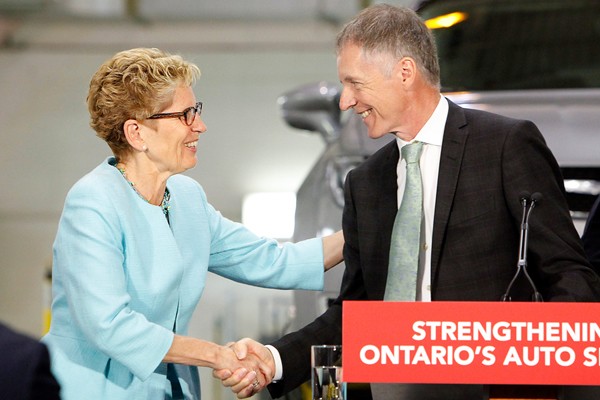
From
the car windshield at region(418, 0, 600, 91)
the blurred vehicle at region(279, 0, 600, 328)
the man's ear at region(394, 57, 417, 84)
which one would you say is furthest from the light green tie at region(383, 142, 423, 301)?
the car windshield at region(418, 0, 600, 91)

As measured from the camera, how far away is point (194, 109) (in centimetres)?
252

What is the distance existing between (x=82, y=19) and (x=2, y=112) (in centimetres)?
69

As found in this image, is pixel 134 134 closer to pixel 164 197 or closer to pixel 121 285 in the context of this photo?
pixel 164 197

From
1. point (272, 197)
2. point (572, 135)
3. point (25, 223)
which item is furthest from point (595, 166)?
point (25, 223)

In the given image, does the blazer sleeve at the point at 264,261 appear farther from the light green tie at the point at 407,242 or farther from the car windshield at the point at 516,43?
the car windshield at the point at 516,43

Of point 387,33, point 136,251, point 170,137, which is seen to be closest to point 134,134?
point 170,137

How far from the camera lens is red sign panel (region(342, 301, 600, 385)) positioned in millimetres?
1889

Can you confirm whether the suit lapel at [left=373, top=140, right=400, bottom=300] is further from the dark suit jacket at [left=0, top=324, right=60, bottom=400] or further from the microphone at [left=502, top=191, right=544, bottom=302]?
the dark suit jacket at [left=0, top=324, right=60, bottom=400]

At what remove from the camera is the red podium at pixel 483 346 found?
189cm

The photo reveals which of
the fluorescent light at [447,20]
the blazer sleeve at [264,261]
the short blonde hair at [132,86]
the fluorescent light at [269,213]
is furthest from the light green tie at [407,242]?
the fluorescent light at [269,213]

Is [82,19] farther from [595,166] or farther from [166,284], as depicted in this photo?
[166,284]

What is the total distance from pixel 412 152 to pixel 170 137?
466 mm

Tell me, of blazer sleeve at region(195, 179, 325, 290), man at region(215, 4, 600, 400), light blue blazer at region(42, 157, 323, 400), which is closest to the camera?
light blue blazer at region(42, 157, 323, 400)

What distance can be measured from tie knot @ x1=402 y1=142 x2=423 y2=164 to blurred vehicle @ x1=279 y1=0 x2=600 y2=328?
0.83 metres
